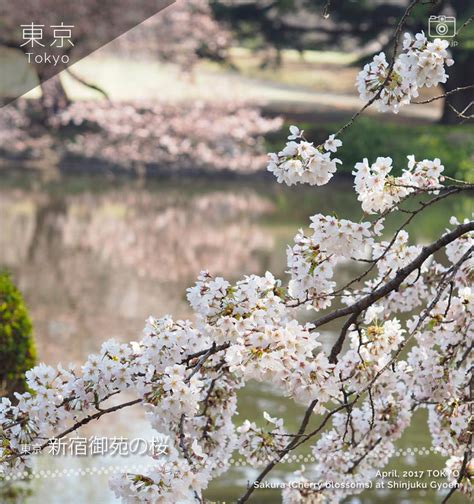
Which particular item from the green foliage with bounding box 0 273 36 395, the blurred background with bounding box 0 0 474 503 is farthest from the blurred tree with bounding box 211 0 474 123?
the green foliage with bounding box 0 273 36 395

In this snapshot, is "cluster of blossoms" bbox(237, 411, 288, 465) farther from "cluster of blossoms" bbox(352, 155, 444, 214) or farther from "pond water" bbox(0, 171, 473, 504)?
"pond water" bbox(0, 171, 473, 504)

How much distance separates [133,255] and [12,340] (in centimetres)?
563

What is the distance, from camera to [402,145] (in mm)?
17625

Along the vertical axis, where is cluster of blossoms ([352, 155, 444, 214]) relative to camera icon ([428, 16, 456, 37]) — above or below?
below

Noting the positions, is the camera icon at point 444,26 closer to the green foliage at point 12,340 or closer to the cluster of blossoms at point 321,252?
the green foliage at point 12,340

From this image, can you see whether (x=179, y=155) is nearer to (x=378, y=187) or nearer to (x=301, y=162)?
(x=378, y=187)

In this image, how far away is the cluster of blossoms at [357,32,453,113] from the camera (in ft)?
7.11

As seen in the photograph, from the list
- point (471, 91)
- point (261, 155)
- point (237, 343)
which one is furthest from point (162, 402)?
point (471, 91)

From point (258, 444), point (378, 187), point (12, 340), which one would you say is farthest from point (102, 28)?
point (378, 187)

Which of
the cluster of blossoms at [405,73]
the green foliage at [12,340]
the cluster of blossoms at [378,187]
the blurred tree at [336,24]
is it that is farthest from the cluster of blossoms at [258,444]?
the blurred tree at [336,24]

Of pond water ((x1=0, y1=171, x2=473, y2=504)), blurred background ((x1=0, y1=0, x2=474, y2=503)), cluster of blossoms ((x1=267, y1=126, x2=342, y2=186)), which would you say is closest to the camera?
cluster of blossoms ((x1=267, y1=126, x2=342, y2=186))

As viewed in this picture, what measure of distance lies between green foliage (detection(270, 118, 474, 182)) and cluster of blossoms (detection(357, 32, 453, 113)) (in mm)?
14557

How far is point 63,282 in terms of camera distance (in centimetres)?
924

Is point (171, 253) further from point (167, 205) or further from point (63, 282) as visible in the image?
point (167, 205)
